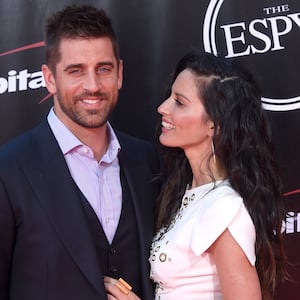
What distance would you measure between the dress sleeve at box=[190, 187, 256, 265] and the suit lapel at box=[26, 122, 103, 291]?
31 cm

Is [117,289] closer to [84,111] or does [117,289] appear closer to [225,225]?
[225,225]

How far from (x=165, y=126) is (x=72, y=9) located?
489 mm

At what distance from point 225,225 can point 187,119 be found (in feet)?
1.29

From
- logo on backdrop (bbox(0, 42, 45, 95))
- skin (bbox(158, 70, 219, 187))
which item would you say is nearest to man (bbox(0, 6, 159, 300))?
skin (bbox(158, 70, 219, 187))

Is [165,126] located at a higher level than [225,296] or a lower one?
higher

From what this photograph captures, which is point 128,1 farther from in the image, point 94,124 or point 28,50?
point 94,124

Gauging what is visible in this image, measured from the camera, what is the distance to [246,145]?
196cm

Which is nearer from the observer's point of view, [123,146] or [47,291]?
[47,291]

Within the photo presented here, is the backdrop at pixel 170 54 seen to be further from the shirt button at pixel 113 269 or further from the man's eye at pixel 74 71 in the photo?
the shirt button at pixel 113 269

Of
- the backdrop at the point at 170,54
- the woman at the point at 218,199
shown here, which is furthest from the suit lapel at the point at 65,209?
the backdrop at the point at 170,54

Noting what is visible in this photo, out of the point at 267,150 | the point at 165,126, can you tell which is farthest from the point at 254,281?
the point at 165,126

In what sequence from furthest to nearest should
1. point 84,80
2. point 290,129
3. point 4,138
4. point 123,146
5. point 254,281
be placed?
point 4,138 → point 290,129 → point 123,146 → point 84,80 → point 254,281

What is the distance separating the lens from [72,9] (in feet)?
6.61

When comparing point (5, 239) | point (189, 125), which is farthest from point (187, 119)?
point (5, 239)
